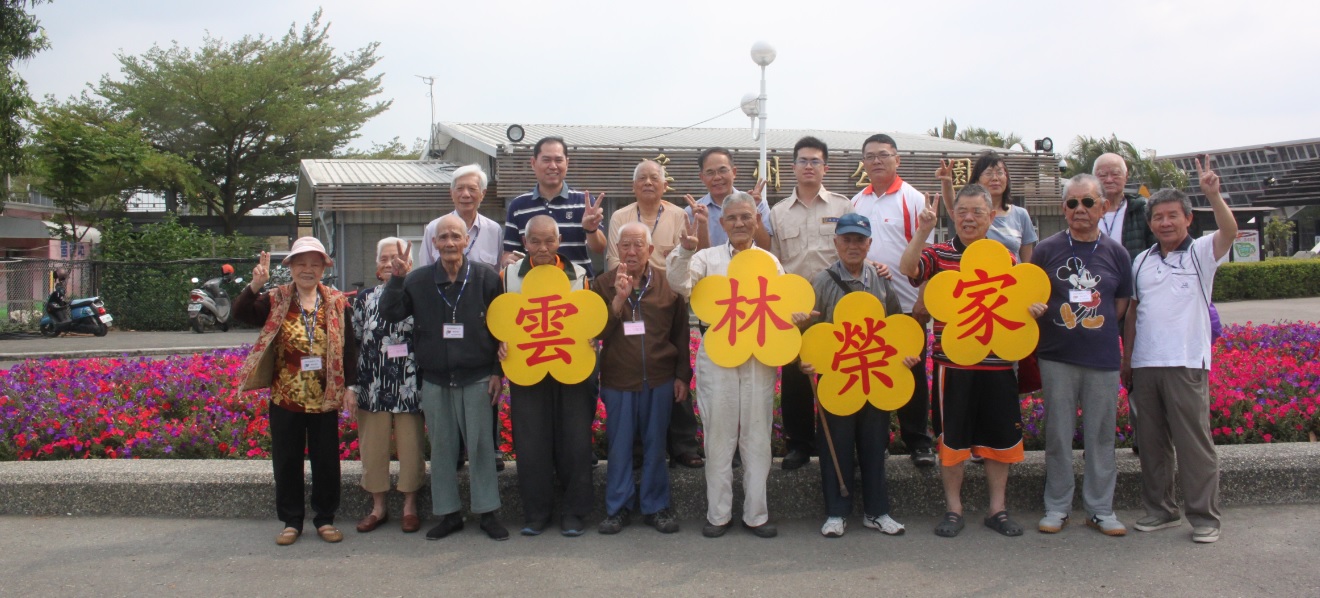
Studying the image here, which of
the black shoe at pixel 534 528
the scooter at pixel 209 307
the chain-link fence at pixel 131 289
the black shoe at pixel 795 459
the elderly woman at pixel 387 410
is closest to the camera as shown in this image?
the black shoe at pixel 534 528

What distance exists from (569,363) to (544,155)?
1.43 m

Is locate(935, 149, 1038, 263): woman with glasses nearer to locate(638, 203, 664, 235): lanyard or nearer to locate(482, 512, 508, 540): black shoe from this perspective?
locate(638, 203, 664, 235): lanyard

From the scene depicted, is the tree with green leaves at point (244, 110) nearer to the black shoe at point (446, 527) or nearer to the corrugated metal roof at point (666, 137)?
the corrugated metal roof at point (666, 137)

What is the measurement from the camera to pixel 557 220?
5457mm

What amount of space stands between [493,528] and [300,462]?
Answer: 1.11m

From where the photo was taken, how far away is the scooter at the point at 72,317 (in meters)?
17.3

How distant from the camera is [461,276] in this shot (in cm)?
488

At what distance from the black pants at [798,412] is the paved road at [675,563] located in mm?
506

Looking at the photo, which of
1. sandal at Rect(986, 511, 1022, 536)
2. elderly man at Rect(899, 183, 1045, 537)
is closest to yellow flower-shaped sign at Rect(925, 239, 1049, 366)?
elderly man at Rect(899, 183, 1045, 537)

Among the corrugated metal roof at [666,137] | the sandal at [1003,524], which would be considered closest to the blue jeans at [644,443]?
the sandal at [1003,524]

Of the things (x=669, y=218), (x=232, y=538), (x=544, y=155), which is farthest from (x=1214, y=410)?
(x=232, y=538)

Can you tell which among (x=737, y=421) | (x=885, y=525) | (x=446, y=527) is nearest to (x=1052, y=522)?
(x=885, y=525)

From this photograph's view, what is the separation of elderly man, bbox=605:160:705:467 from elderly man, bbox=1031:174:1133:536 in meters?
1.96

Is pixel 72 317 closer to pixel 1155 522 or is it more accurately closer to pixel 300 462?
pixel 300 462
